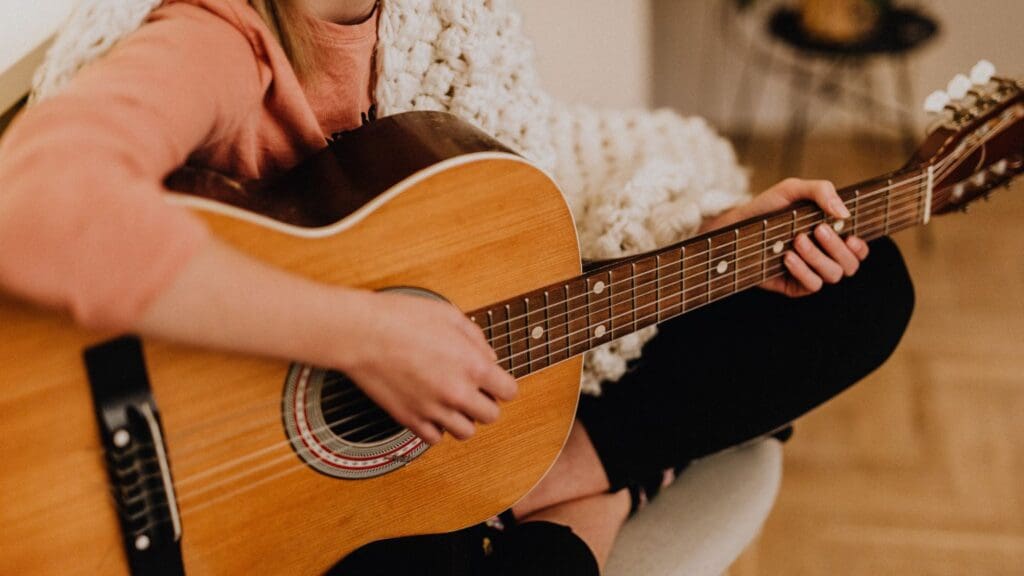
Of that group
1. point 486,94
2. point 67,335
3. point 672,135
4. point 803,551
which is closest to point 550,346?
point 486,94

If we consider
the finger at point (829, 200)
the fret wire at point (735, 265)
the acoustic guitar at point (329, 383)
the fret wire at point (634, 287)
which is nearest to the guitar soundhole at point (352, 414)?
the acoustic guitar at point (329, 383)

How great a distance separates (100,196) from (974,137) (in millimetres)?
818

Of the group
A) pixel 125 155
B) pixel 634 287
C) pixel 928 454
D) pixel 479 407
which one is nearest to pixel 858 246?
pixel 634 287

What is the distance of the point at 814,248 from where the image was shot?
89 centimetres

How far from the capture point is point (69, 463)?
62 cm

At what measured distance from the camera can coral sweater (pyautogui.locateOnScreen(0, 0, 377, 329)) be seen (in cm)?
53

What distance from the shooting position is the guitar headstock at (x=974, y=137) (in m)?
0.92

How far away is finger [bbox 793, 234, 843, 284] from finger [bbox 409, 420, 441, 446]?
409 millimetres

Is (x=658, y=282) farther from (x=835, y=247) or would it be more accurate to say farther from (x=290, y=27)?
(x=290, y=27)

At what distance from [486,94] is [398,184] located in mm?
226

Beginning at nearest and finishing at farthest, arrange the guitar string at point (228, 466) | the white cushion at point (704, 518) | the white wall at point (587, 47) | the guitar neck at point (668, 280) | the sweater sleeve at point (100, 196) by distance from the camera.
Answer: the sweater sleeve at point (100, 196)
the guitar string at point (228, 466)
the guitar neck at point (668, 280)
the white cushion at point (704, 518)
the white wall at point (587, 47)

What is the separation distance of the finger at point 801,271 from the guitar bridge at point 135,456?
589mm

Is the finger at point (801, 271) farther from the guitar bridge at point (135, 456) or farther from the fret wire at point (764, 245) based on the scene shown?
the guitar bridge at point (135, 456)

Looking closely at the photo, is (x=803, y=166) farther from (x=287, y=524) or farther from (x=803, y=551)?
(x=287, y=524)
